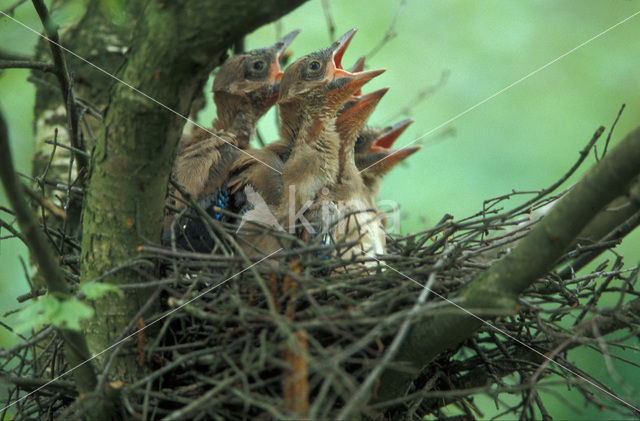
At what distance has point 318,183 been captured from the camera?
3.12 meters

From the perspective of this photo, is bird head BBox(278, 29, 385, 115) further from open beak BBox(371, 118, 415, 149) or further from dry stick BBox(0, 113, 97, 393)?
dry stick BBox(0, 113, 97, 393)

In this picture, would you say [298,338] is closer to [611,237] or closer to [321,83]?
[611,237]

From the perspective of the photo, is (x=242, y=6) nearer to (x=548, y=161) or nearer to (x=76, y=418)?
(x=76, y=418)

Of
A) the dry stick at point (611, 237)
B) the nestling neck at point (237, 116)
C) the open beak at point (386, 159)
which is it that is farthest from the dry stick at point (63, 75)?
the dry stick at point (611, 237)

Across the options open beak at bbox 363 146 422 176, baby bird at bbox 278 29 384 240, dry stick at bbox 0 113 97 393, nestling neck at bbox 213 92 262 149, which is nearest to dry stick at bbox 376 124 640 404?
dry stick at bbox 0 113 97 393

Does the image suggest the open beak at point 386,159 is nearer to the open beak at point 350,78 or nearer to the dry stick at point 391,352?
the open beak at point 350,78

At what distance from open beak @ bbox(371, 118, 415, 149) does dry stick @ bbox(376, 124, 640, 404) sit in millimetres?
2205

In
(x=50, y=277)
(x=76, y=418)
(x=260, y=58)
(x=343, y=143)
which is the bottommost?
(x=76, y=418)

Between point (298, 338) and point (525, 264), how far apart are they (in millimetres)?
683

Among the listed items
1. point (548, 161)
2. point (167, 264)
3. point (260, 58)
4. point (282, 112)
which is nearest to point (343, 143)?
point (282, 112)

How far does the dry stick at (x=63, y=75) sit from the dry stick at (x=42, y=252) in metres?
1.06

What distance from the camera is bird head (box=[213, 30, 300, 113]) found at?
3912 mm

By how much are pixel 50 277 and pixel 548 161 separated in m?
5.19

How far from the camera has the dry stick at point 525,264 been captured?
66.1 inches
